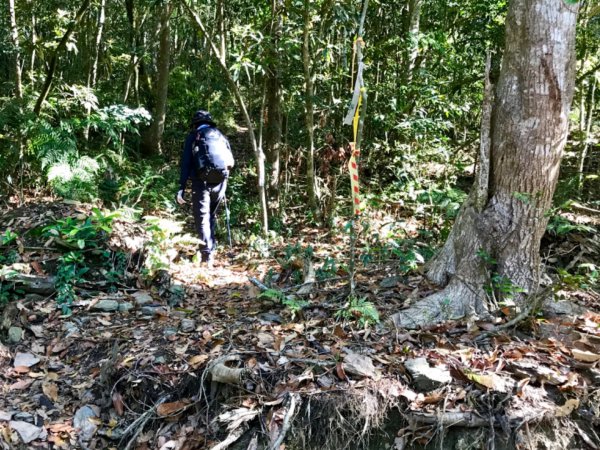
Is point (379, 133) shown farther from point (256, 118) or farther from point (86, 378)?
point (86, 378)

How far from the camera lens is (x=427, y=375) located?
318cm

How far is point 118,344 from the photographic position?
13.1 feet

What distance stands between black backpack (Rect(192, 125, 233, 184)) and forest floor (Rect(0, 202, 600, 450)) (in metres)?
1.95

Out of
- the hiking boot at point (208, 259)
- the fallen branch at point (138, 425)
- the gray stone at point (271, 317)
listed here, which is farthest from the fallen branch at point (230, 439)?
the hiking boot at point (208, 259)

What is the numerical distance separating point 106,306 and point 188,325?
3.41 ft

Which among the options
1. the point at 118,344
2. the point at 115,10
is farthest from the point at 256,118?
the point at 118,344

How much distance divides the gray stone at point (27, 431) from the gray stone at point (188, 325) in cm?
123

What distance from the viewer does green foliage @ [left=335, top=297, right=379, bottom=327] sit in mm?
3801

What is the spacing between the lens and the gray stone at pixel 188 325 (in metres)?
4.12

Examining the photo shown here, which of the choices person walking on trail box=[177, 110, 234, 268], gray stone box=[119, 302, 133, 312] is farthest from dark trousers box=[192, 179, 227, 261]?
gray stone box=[119, 302, 133, 312]

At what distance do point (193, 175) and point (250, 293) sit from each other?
214cm

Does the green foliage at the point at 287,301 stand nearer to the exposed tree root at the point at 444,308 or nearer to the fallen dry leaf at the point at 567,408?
the exposed tree root at the point at 444,308

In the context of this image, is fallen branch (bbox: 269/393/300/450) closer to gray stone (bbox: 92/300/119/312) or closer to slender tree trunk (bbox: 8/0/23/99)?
gray stone (bbox: 92/300/119/312)

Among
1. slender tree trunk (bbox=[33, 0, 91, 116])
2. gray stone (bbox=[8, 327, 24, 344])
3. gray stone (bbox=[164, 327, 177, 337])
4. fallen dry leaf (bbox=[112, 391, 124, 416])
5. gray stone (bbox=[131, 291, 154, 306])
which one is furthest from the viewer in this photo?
slender tree trunk (bbox=[33, 0, 91, 116])
